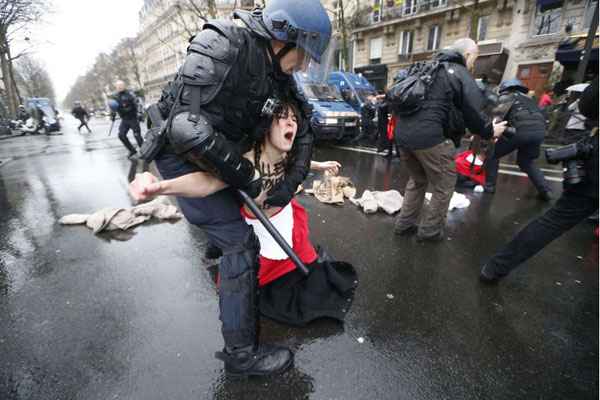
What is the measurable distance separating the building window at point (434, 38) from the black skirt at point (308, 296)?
23529mm

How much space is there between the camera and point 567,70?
49.2 feet

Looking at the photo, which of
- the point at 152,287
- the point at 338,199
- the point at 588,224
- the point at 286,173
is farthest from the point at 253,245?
the point at 588,224

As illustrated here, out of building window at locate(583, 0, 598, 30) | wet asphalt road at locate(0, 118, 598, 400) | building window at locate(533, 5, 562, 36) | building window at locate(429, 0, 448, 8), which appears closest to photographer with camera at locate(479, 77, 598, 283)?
wet asphalt road at locate(0, 118, 598, 400)

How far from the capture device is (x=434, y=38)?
21109 mm

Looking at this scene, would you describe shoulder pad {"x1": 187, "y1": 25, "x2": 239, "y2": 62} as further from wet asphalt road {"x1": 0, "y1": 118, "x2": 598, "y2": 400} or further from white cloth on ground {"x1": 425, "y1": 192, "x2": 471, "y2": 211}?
white cloth on ground {"x1": 425, "y1": 192, "x2": 471, "y2": 211}

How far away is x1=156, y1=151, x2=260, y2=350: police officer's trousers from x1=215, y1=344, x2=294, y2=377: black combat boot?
50mm

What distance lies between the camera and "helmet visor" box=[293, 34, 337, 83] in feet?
4.90

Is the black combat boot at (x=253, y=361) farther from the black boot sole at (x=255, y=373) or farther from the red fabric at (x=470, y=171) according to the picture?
the red fabric at (x=470, y=171)

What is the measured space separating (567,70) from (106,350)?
2059cm

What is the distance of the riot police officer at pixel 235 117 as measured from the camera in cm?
132

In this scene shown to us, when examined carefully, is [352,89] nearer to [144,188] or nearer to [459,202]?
[459,202]

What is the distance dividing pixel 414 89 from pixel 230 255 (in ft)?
7.07

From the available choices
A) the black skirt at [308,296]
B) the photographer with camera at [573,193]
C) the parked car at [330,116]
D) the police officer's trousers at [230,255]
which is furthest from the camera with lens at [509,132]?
the parked car at [330,116]

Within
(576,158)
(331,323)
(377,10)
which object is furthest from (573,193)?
(377,10)
